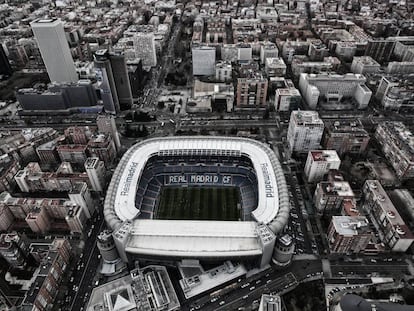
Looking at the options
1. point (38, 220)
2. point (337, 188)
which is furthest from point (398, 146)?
point (38, 220)

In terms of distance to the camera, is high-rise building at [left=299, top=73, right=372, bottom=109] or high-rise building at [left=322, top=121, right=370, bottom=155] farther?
high-rise building at [left=299, top=73, right=372, bottom=109]

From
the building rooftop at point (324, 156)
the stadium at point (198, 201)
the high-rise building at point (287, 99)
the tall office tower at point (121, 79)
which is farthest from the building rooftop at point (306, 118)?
the tall office tower at point (121, 79)

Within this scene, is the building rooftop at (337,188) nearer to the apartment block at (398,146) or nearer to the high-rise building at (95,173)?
the apartment block at (398,146)

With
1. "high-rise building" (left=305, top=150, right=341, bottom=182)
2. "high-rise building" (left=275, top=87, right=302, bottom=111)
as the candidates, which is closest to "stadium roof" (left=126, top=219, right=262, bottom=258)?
"high-rise building" (left=305, top=150, right=341, bottom=182)

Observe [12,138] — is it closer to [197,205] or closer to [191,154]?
[191,154]

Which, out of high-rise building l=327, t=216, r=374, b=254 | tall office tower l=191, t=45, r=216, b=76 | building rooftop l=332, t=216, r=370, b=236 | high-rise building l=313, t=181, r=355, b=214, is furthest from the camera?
tall office tower l=191, t=45, r=216, b=76

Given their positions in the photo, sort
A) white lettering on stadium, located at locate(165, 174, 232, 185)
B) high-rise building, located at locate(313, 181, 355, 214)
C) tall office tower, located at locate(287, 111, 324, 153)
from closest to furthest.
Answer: high-rise building, located at locate(313, 181, 355, 214), white lettering on stadium, located at locate(165, 174, 232, 185), tall office tower, located at locate(287, 111, 324, 153)

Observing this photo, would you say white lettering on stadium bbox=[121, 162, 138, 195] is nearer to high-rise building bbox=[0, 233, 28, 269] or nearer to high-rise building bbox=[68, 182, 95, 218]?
high-rise building bbox=[68, 182, 95, 218]
